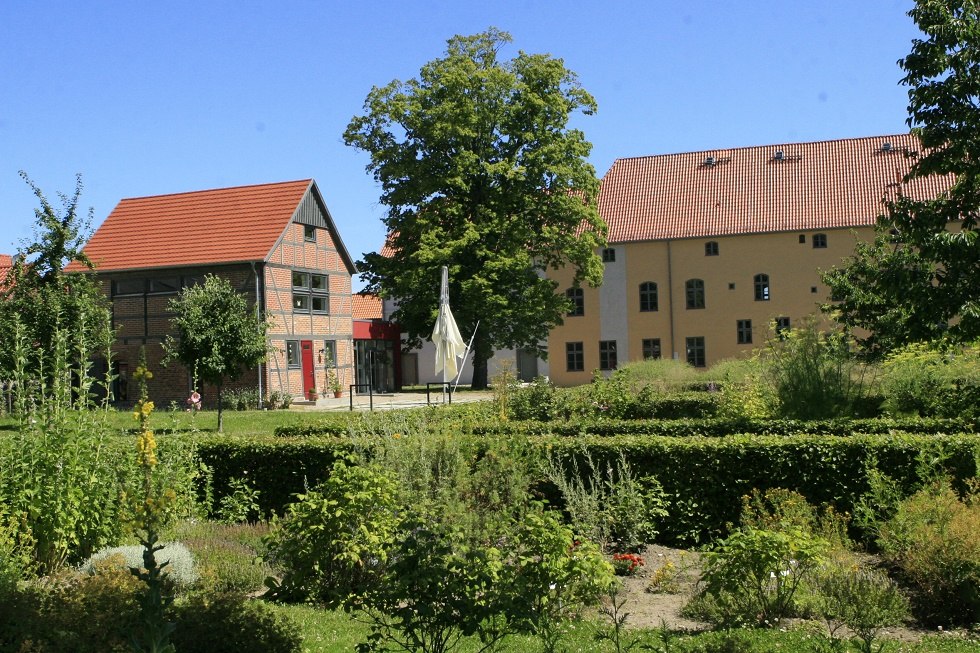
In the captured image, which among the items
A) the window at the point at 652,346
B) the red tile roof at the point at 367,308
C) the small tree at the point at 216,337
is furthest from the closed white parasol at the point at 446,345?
the red tile roof at the point at 367,308

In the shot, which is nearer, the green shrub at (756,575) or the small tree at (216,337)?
the green shrub at (756,575)

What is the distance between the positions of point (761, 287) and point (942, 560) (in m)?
35.1

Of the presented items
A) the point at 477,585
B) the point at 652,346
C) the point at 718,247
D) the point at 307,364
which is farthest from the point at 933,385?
the point at 652,346

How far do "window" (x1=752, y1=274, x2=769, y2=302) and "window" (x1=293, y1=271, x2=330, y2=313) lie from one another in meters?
17.7

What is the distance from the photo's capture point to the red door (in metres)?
34.6

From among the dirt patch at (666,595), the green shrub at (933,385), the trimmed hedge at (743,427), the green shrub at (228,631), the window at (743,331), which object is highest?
the window at (743,331)

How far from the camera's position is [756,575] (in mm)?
6227

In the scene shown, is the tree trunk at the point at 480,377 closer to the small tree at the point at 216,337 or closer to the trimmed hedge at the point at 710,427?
the small tree at the point at 216,337

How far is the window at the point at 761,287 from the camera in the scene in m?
40.5

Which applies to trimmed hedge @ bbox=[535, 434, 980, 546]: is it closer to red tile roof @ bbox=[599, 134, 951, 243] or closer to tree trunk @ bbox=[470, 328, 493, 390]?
tree trunk @ bbox=[470, 328, 493, 390]

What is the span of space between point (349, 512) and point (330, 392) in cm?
2888

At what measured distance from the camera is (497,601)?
4945mm

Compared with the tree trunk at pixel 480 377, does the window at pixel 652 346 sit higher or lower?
higher

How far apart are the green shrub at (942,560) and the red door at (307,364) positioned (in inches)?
1127
